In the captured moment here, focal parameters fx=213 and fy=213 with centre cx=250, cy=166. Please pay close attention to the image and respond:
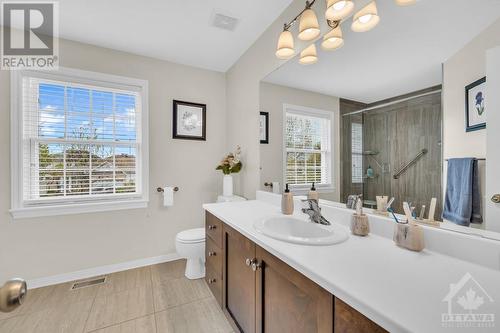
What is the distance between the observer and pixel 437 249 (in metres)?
0.89

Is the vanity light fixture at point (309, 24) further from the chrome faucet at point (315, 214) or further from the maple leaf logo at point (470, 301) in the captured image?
the maple leaf logo at point (470, 301)

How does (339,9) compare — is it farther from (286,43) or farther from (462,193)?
(462,193)

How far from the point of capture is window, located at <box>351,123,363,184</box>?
1275 mm

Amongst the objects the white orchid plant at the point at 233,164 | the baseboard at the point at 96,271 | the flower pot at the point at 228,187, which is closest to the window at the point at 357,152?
the white orchid plant at the point at 233,164

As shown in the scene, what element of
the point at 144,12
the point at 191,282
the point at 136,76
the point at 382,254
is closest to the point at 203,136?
the point at 136,76

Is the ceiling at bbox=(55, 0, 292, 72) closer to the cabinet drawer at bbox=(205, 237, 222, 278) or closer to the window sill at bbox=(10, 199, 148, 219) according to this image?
the window sill at bbox=(10, 199, 148, 219)

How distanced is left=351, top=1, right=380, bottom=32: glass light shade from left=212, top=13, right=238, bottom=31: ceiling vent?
1115 mm

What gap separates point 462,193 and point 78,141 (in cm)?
297

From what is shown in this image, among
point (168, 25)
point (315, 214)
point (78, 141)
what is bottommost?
point (315, 214)

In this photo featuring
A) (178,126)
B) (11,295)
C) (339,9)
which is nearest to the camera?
(11,295)

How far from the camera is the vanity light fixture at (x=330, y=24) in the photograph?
1.15 m

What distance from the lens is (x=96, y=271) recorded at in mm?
2248

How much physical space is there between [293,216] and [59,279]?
2.39 meters

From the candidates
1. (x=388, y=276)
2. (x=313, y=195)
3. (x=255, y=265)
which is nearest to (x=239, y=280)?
(x=255, y=265)
